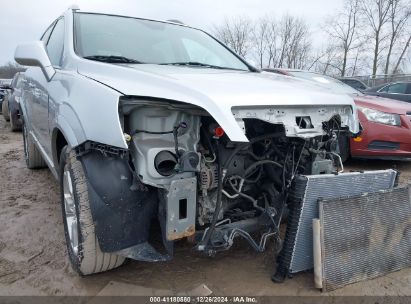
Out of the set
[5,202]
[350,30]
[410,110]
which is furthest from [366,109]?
[350,30]

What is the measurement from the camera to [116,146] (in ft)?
6.38

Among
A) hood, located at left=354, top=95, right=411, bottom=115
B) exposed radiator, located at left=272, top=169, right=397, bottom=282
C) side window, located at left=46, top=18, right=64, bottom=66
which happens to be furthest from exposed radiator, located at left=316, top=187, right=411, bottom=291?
hood, located at left=354, top=95, right=411, bottom=115

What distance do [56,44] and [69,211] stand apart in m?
1.67

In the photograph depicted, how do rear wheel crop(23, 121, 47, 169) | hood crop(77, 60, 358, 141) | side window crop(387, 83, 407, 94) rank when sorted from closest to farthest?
hood crop(77, 60, 358, 141) → rear wheel crop(23, 121, 47, 169) → side window crop(387, 83, 407, 94)

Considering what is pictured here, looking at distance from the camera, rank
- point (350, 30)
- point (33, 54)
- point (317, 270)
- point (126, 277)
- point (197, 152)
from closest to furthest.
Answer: point (197, 152) → point (317, 270) → point (126, 277) → point (33, 54) → point (350, 30)

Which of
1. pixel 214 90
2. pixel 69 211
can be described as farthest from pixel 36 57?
pixel 214 90

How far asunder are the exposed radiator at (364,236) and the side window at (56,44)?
2398 millimetres

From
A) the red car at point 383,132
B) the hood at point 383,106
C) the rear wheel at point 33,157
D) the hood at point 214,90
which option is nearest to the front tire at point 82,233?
the hood at point 214,90

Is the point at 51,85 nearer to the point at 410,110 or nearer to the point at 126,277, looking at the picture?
the point at 126,277

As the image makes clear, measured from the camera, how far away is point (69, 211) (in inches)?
103

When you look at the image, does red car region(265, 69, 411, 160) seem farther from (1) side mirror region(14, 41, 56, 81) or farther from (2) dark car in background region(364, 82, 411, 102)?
(2) dark car in background region(364, 82, 411, 102)

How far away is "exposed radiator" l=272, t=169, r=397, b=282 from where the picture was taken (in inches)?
90.4

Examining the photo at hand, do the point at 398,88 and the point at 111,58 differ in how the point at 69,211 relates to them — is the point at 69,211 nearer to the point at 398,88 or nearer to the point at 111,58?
the point at 111,58

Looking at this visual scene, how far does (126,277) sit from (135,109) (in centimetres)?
115
